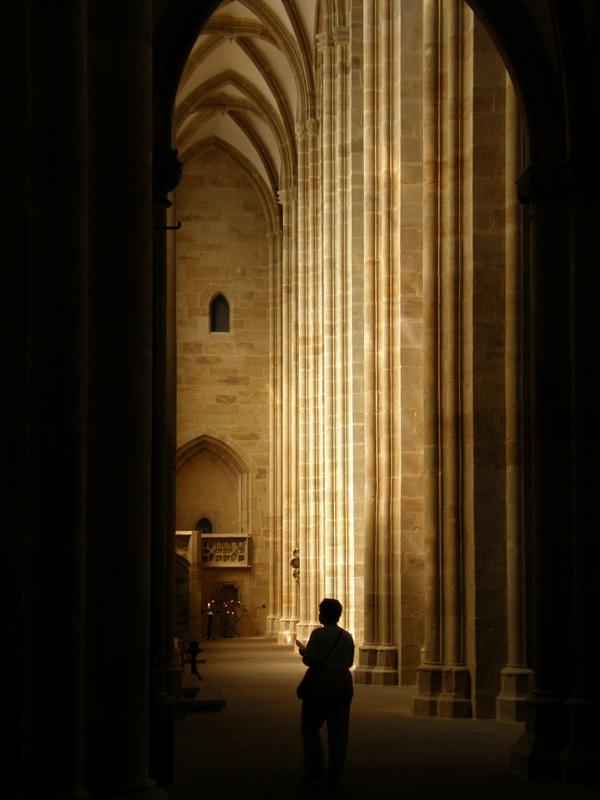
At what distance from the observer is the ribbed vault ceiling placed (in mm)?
30922

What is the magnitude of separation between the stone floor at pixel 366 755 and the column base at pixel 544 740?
0.55ft

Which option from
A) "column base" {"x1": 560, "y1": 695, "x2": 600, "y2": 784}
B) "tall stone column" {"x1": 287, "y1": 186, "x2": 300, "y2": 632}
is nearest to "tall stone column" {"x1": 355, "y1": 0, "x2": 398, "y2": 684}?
"column base" {"x1": 560, "y1": 695, "x2": 600, "y2": 784}

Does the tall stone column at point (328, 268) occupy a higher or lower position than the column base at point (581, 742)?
higher

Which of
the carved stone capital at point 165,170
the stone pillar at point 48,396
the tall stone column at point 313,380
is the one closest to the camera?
the stone pillar at point 48,396

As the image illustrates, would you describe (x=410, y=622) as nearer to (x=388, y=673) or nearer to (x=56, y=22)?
(x=388, y=673)

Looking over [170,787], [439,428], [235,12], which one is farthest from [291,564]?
[170,787]

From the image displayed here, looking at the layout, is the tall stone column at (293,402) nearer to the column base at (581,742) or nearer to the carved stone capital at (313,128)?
the carved stone capital at (313,128)

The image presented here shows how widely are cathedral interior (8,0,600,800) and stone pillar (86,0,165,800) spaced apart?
1 centimetres

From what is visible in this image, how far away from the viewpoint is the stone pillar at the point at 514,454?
14445mm

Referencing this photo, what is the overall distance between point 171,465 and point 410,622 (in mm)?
7042

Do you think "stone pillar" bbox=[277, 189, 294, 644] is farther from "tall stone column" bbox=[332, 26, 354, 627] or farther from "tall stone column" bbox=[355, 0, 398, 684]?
"tall stone column" bbox=[355, 0, 398, 684]

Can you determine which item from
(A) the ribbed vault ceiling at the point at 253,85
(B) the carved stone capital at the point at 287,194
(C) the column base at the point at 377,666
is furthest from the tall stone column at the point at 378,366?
(B) the carved stone capital at the point at 287,194

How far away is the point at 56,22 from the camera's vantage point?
7.59 m

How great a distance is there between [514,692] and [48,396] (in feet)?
27.6
